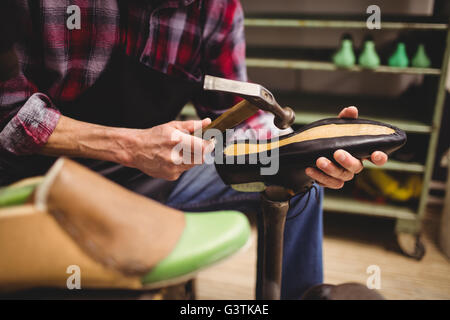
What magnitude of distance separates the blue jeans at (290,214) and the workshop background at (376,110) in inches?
20.9

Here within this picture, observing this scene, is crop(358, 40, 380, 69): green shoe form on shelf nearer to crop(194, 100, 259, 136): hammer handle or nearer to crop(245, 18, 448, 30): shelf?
crop(245, 18, 448, 30): shelf

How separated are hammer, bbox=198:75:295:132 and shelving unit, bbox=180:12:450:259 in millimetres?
990

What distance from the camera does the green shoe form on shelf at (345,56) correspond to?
4.97 feet

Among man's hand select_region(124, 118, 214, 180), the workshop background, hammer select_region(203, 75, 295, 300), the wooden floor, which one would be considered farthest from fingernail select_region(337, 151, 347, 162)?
the workshop background

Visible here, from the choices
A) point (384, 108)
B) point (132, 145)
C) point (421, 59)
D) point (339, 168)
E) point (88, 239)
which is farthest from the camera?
point (384, 108)

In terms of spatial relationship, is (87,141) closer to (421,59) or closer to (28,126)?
(28,126)

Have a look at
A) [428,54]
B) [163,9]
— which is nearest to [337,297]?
[163,9]

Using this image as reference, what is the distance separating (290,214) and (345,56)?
3.05ft

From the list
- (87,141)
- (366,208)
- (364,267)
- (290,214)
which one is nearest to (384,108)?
(366,208)

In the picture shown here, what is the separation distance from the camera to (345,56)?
1514mm

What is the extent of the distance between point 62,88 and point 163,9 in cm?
32

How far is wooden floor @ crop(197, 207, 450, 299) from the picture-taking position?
1398mm

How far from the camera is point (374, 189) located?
1.74 m

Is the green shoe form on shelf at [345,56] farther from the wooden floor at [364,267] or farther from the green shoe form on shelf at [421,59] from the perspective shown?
the wooden floor at [364,267]
